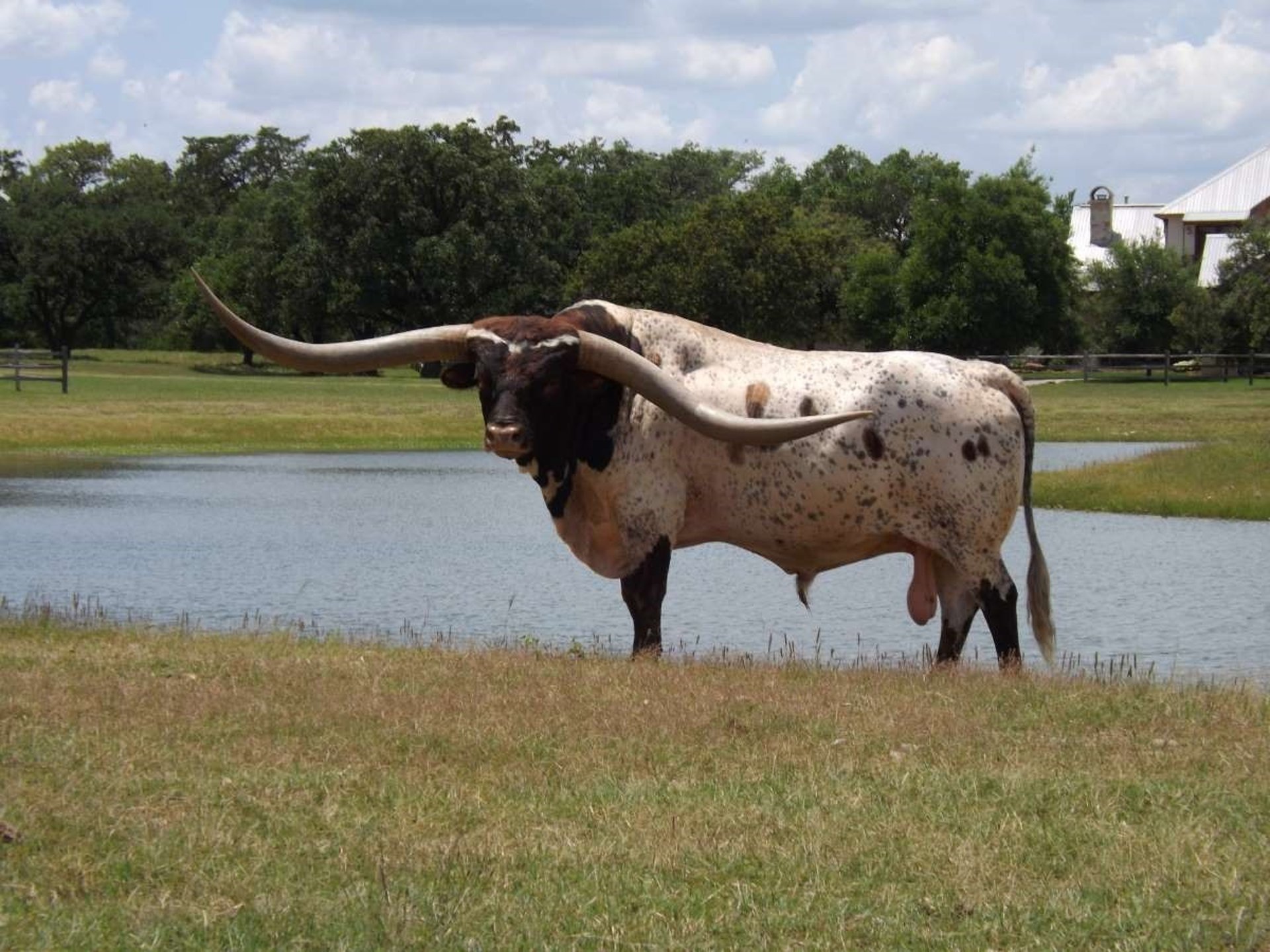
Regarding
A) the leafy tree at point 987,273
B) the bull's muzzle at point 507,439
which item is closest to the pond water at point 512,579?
the bull's muzzle at point 507,439

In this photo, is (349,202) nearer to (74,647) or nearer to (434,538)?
(434,538)

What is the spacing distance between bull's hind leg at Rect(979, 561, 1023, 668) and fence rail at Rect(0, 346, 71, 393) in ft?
155

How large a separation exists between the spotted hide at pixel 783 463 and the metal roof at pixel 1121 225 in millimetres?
106430

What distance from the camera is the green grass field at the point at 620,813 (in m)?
5.99

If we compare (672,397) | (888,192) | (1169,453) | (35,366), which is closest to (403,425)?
(35,366)

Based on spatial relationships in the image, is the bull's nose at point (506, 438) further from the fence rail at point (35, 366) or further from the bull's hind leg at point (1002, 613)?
the fence rail at point (35, 366)

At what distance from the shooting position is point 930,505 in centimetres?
1212

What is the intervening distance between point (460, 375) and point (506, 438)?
1.15 metres

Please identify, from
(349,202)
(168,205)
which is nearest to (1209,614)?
(349,202)

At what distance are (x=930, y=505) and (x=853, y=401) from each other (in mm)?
798

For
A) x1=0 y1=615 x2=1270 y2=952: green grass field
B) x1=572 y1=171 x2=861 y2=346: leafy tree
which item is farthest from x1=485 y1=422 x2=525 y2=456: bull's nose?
x1=572 y1=171 x2=861 y2=346: leafy tree

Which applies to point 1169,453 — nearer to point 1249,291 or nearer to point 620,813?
point 620,813

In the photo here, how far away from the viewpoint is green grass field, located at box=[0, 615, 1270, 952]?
19.7ft

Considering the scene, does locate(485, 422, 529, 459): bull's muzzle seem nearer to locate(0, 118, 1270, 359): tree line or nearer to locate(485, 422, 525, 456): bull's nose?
locate(485, 422, 525, 456): bull's nose
